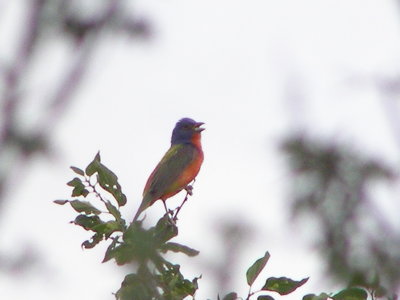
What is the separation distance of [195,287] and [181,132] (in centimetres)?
521

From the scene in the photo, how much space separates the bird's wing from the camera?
7.82 metres

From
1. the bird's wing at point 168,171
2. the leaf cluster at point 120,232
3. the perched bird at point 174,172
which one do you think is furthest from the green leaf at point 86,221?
the bird's wing at point 168,171

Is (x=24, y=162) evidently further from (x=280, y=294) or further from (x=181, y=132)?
(x=280, y=294)

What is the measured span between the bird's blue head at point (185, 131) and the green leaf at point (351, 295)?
4.99m

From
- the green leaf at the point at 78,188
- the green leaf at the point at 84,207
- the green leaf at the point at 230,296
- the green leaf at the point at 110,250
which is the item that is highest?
the green leaf at the point at 78,188

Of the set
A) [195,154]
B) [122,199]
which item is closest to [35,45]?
[195,154]

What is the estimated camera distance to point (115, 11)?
1395 centimetres

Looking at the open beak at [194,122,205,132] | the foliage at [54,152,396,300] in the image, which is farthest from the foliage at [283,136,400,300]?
the foliage at [54,152,396,300]

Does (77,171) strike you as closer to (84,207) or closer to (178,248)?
(84,207)

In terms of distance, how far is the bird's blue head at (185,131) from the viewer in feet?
30.9

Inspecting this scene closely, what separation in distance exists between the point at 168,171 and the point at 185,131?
157 centimetres

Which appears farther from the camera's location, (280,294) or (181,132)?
(181,132)

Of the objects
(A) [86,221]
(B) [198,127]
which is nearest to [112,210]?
(A) [86,221]

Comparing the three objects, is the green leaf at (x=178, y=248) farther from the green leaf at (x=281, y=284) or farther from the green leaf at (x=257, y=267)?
the green leaf at (x=281, y=284)
